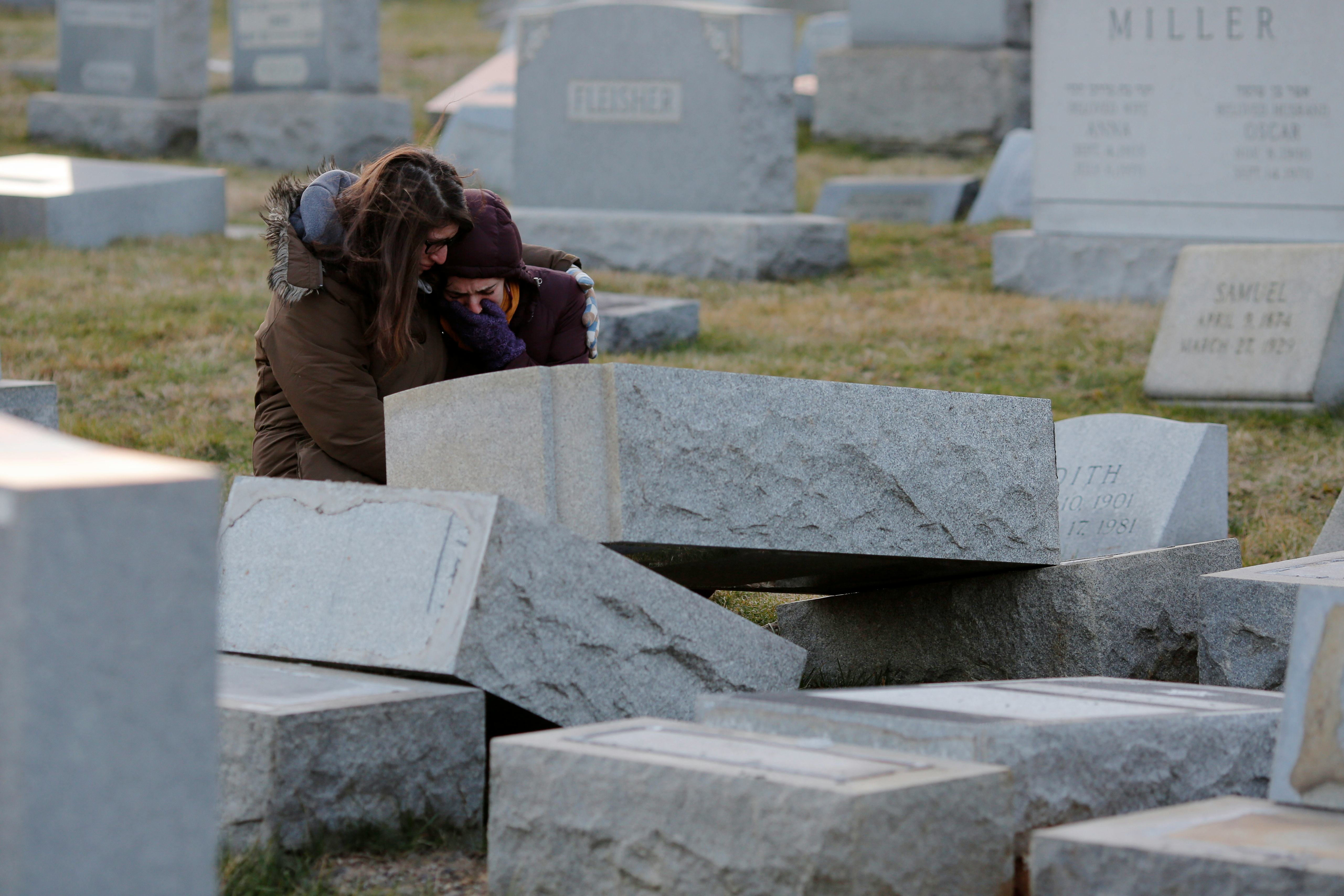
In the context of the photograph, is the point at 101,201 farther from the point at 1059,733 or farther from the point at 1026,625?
the point at 1059,733

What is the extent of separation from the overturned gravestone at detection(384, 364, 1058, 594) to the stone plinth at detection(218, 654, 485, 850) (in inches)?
17.5

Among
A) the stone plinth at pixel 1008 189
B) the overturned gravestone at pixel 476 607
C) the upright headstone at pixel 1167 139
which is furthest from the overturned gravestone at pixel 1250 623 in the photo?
the stone plinth at pixel 1008 189

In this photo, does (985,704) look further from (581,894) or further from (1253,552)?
(1253,552)

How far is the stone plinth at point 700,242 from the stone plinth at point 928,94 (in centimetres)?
571

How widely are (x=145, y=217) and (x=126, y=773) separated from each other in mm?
8440

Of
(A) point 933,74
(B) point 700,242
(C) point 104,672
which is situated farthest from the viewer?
(A) point 933,74

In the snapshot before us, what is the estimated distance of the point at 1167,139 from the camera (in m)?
8.55

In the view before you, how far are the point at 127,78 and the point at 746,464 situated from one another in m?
11.8

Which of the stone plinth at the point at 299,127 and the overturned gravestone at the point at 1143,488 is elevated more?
the stone plinth at the point at 299,127

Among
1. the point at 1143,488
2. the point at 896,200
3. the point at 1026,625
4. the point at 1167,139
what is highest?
the point at 1167,139

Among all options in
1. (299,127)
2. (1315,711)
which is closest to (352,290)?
(1315,711)

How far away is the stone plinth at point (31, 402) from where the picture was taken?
421 cm

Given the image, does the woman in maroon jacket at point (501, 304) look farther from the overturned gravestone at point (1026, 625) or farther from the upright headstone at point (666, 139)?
the upright headstone at point (666, 139)

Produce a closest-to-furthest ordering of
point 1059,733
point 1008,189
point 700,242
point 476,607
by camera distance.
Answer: point 1059,733 → point 476,607 → point 700,242 → point 1008,189
